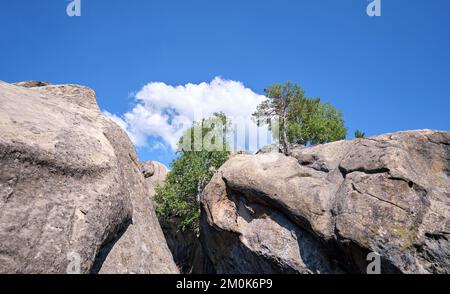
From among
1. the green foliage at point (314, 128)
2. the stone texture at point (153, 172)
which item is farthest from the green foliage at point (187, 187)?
the green foliage at point (314, 128)

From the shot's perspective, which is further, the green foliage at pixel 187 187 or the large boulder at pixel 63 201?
the green foliage at pixel 187 187

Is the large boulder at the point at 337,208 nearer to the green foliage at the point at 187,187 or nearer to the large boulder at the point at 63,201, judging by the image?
the large boulder at the point at 63,201

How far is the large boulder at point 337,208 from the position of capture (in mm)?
9922

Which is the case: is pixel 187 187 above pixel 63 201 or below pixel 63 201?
above

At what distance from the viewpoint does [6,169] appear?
6.20 meters

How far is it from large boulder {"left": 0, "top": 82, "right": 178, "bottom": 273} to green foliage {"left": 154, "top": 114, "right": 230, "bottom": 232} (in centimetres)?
2023

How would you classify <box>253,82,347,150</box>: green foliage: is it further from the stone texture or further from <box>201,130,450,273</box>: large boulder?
<box>201,130,450,273</box>: large boulder

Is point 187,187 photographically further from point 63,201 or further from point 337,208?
point 63,201

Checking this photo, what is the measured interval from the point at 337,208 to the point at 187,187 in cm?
2069

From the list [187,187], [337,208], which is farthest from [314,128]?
[337,208]

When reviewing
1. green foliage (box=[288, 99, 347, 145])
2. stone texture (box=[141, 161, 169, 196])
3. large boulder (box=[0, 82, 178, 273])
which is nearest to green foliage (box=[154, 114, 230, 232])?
stone texture (box=[141, 161, 169, 196])

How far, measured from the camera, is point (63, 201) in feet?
21.8

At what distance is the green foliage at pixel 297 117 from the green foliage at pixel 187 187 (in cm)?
1121

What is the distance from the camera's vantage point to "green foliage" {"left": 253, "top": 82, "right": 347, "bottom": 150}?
4225cm
